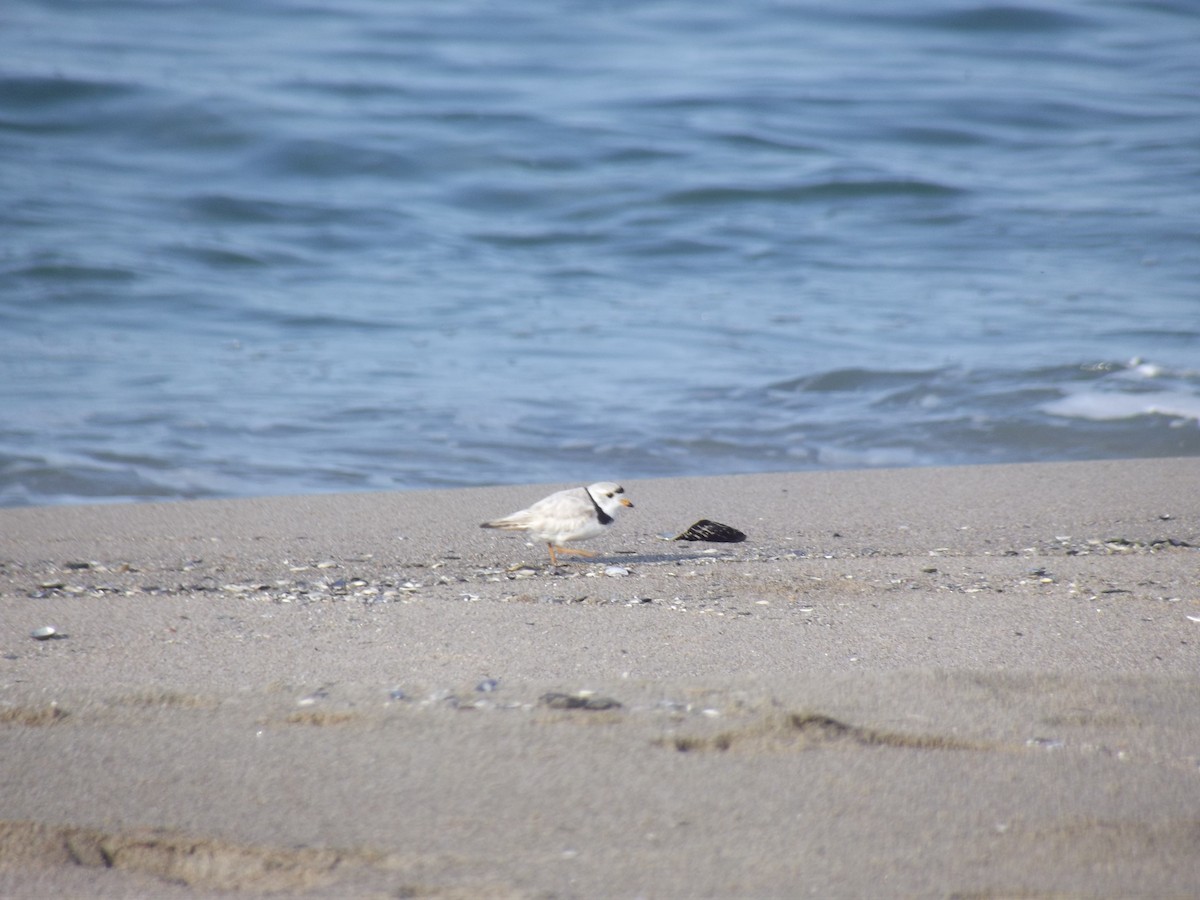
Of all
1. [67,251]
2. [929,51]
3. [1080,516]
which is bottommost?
[1080,516]

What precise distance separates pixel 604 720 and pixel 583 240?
10.8 meters

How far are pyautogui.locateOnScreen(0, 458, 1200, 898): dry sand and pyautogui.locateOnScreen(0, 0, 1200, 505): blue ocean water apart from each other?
2.54 meters

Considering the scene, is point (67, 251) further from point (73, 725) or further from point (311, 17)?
point (73, 725)

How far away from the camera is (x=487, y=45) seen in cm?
1817

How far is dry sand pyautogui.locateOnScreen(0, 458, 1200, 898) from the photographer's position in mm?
2229

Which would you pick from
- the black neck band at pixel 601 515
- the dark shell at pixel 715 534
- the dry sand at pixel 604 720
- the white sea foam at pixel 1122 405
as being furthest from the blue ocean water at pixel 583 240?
the dry sand at pixel 604 720

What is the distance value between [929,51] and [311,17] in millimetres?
9572

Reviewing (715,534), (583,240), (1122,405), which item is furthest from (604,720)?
(583,240)

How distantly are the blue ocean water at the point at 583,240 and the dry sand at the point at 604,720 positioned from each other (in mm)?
2541

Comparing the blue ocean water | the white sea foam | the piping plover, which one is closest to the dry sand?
the piping plover

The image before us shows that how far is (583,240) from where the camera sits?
1319cm

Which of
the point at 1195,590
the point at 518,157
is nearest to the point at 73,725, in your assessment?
the point at 1195,590

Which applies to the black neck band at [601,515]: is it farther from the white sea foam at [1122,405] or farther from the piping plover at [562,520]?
the white sea foam at [1122,405]

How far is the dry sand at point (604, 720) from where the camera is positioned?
2229 mm
